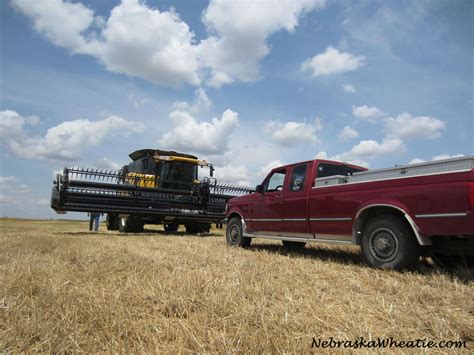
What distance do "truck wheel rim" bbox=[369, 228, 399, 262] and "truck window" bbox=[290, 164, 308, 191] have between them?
185 centimetres

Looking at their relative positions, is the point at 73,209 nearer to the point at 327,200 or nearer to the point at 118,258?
the point at 118,258

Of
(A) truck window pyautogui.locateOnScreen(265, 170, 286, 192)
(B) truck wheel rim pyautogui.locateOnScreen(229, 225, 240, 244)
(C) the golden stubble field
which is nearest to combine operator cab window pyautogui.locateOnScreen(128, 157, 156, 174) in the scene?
(B) truck wheel rim pyautogui.locateOnScreen(229, 225, 240, 244)

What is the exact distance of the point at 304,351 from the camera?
188 cm

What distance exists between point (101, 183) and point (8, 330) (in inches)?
399

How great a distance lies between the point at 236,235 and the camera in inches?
330

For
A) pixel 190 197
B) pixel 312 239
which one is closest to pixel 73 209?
pixel 190 197

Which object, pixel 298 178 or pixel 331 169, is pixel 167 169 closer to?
pixel 298 178

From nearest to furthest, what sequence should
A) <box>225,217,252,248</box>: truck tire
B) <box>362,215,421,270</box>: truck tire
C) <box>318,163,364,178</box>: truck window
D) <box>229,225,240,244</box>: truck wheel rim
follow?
1. <box>362,215,421,270</box>: truck tire
2. <box>318,163,364,178</box>: truck window
3. <box>225,217,252,248</box>: truck tire
4. <box>229,225,240,244</box>: truck wheel rim

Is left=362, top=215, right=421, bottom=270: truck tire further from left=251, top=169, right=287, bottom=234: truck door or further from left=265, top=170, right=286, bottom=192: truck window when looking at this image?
left=265, top=170, right=286, bottom=192: truck window

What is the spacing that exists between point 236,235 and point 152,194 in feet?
17.8

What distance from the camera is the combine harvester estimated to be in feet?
37.4

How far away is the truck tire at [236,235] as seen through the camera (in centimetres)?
806

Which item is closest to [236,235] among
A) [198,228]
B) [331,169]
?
[331,169]

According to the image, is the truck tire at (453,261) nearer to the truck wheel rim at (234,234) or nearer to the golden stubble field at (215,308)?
the golden stubble field at (215,308)
